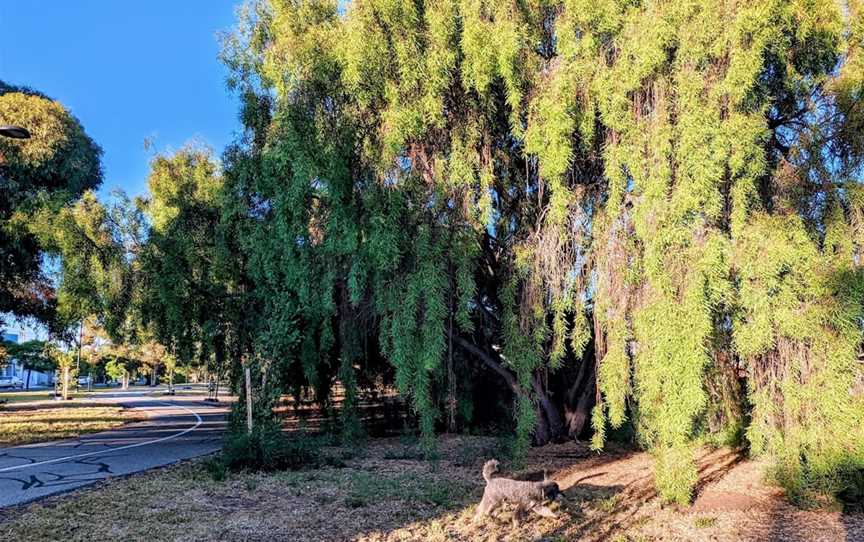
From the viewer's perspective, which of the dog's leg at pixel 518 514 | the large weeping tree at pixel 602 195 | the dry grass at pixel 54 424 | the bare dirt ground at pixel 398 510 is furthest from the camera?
the dry grass at pixel 54 424

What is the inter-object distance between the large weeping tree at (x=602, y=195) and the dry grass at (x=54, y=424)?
851cm

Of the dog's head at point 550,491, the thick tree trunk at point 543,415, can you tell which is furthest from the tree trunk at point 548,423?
the dog's head at point 550,491

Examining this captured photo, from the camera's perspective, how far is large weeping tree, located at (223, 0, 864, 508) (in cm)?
589

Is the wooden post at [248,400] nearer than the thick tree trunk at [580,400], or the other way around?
the wooden post at [248,400]

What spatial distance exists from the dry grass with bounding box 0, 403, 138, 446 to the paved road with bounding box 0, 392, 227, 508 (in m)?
0.75

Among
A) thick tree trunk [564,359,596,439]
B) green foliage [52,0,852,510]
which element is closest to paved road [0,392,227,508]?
green foliage [52,0,852,510]

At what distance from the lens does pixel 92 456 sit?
10.2m

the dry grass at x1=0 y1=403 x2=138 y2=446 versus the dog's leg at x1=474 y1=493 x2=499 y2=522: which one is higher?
the dog's leg at x1=474 y1=493 x2=499 y2=522

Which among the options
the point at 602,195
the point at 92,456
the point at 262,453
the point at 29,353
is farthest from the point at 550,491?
the point at 29,353

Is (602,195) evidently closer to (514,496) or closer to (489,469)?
(489,469)

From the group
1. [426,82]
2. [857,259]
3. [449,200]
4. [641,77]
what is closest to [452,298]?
[449,200]

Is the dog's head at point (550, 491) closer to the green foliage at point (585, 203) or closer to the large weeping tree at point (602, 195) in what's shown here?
the green foliage at point (585, 203)

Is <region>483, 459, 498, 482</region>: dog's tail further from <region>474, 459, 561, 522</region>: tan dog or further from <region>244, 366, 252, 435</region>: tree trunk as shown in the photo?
<region>244, 366, 252, 435</region>: tree trunk

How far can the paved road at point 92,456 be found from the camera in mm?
7516
